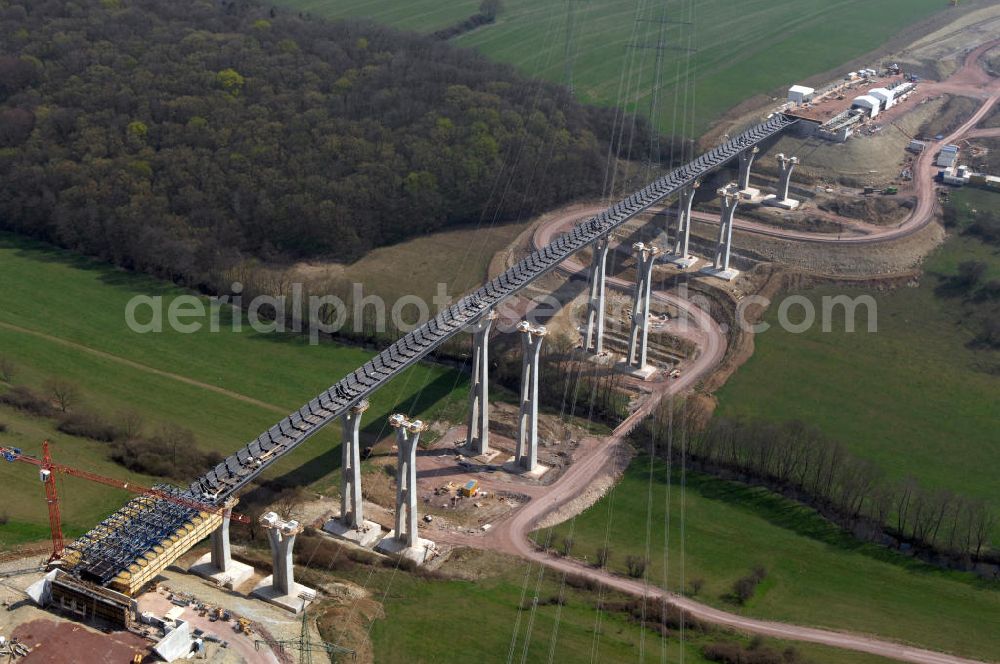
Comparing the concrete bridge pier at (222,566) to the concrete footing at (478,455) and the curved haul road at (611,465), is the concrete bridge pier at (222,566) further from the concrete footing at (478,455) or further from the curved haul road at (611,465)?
the concrete footing at (478,455)

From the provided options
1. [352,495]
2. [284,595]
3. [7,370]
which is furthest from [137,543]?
[7,370]

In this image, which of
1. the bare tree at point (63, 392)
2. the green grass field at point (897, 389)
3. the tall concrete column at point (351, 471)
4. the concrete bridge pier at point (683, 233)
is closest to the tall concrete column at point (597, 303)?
the green grass field at point (897, 389)

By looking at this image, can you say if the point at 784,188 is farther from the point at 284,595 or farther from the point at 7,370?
the point at 7,370

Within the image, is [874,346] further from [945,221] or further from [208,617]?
[208,617]

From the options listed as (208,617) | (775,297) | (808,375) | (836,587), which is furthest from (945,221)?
(208,617)

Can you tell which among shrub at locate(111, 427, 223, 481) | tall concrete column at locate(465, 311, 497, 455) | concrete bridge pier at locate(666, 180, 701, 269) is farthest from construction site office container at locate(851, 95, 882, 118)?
shrub at locate(111, 427, 223, 481)

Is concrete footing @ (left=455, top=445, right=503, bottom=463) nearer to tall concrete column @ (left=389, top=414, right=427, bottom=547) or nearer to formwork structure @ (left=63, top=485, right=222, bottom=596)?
tall concrete column @ (left=389, top=414, right=427, bottom=547)

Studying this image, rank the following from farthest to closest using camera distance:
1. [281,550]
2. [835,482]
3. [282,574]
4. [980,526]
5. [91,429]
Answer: [91,429] < [835,482] < [980,526] < [282,574] < [281,550]
